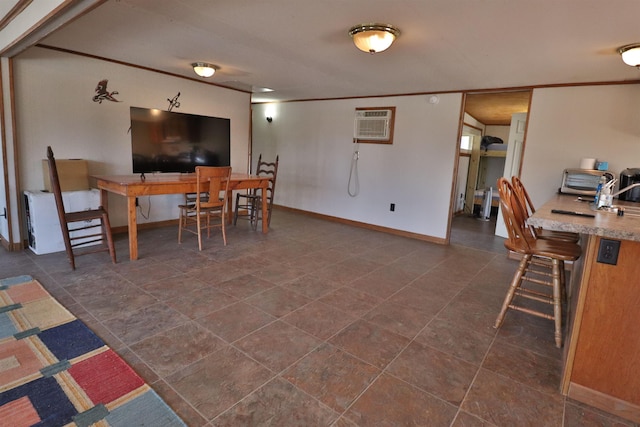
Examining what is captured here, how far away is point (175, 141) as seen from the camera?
15.3ft

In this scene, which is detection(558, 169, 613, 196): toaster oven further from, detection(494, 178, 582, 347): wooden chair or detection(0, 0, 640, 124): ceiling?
detection(494, 178, 582, 347): wooden chair

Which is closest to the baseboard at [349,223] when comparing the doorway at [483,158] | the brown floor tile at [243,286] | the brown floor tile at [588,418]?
the doorway at [483,158]

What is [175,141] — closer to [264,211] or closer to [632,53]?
[264,211]

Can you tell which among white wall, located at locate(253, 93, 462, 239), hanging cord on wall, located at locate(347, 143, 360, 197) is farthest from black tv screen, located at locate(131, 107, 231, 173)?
hanging cord on wall, located at locate(347, 143, 360, 197)

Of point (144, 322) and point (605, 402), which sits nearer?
point (605, 402)

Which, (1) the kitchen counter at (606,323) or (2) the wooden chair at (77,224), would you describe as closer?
(1) the kitchen counter at (606,323)

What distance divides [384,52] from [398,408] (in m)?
2.82

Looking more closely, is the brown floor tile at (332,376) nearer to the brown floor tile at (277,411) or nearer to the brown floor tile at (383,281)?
the brown floor tile at (277,411)

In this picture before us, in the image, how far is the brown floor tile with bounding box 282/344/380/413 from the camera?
166cm

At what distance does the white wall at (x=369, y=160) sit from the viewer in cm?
479

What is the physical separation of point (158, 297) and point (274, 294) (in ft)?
2.88

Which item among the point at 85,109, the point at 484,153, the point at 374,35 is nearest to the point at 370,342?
the point at 374,35

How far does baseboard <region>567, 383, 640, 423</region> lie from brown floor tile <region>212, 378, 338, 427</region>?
121cm

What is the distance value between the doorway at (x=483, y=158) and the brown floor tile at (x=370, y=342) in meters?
3.08
